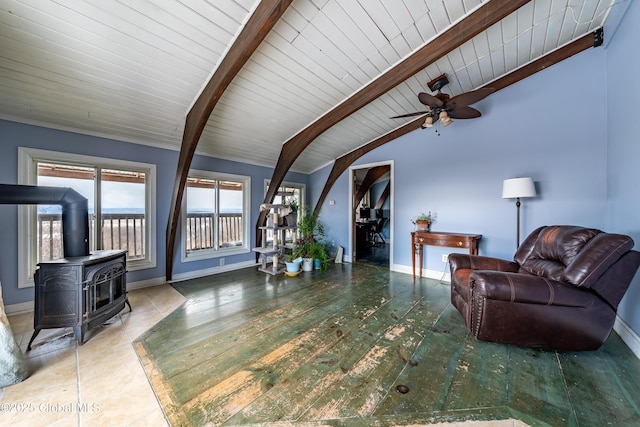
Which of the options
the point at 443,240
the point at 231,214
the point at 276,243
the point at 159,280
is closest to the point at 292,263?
the point at 276,243

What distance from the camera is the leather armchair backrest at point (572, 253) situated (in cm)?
Result: 173

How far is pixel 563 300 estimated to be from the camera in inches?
70.6

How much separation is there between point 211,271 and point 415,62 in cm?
441

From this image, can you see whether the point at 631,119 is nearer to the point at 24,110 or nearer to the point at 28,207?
the point at 24,110

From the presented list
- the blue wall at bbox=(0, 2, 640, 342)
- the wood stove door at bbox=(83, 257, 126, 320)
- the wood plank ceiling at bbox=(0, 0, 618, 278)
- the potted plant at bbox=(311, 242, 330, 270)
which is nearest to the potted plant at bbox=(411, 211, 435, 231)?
the blue wall at bbox=(0, 2, 640, 342)

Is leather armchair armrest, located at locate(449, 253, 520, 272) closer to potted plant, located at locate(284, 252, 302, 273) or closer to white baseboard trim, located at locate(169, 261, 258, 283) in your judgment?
→ potted plant, located at locate(284, 252, 302, 273)

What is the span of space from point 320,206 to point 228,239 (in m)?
2.25

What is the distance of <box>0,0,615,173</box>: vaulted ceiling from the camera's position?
1.79m

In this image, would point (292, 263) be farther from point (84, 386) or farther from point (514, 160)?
point (514, 160)

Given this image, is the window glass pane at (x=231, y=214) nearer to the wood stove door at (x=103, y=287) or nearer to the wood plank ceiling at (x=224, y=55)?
the wood plank ceiling at (x=224, y=55)

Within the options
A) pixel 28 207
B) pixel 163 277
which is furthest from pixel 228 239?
pixel 28 207

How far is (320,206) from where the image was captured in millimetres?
5723

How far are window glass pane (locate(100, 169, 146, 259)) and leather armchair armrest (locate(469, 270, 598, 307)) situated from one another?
442cm

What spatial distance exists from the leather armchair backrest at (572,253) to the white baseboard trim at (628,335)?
692 mm
